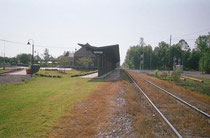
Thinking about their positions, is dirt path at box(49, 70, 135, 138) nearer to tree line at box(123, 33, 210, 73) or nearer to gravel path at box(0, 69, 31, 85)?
gravel path at box(0, 69, 31, 85)

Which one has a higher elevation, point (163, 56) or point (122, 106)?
point (163, 56)

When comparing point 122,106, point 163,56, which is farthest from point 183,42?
point 122,106

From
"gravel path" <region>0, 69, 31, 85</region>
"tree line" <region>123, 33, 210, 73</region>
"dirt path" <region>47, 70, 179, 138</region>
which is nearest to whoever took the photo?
"dirt path" <region>47, 70, 179, 138</region>

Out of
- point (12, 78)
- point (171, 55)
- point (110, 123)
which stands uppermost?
point (171, 55)

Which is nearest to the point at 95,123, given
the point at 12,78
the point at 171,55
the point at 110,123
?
the point at 110,123

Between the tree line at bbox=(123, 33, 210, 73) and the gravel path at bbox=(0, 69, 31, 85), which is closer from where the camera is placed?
the gravel path at bbox=(0, 69, 31, 85)

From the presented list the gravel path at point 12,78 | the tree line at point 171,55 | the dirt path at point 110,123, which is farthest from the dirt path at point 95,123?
the tree line at point 171,55

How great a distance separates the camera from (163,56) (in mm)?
94938

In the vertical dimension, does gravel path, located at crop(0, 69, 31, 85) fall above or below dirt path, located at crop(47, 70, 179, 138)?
above

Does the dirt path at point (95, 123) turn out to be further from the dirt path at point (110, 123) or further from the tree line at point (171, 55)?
the tree line at point (171, 55)

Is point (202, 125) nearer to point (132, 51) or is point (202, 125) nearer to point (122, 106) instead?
point (122, 106)

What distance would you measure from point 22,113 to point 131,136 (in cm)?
449

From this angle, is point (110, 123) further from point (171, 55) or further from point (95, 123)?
point (171, 55)

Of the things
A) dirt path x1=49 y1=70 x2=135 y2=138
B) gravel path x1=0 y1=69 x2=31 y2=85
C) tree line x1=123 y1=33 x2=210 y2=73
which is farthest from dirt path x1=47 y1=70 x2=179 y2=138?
tree line x1=123 y1=33 x2=210 y2=73
